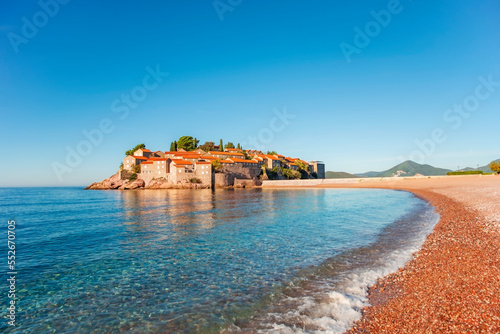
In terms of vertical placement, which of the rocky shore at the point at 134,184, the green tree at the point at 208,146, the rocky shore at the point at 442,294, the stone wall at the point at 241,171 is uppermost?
the green tree at the point at 208,146

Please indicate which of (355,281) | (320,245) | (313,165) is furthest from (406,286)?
(313,165)

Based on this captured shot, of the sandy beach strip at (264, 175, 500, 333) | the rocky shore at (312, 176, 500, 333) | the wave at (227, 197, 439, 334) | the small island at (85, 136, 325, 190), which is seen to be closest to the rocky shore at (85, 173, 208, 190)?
the small island at (85, 136, 325, 190)

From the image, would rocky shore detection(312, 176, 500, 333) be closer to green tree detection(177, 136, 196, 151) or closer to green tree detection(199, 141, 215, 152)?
green tree detection(199, 141, 215, 152)

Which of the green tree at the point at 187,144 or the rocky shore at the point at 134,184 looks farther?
the green tree at the point at 187,144

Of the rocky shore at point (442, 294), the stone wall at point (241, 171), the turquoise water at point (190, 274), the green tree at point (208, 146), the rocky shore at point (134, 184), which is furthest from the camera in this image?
the green tree at point (208, 146)

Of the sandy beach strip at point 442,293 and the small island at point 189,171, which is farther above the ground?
the small island at point 189,171

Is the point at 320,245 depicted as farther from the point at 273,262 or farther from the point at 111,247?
the point at 111,247

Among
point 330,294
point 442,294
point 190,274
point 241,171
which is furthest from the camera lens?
point 241,171

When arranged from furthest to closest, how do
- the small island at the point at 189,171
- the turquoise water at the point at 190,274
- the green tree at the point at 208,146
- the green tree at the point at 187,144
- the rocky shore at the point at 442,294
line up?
the green tree at the point at 187,144, the green tree at the point at 208,146, the small island at the point at 189,171, the turquoise water at the point at 190,274, the rocky shore at the point at 442,294

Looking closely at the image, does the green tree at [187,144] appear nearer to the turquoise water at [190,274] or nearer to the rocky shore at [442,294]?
the turquoise water at [190,274]

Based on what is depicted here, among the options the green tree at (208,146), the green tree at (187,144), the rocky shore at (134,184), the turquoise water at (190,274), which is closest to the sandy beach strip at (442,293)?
the turquoise water at (190,274)

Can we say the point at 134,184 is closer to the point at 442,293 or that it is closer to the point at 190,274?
the point at 190,274

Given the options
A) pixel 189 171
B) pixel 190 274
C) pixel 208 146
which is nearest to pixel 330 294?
pixel 190 274

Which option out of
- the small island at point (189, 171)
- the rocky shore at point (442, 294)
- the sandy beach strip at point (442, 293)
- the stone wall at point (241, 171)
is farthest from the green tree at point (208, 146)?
the rocky shore at point (442, 294)
